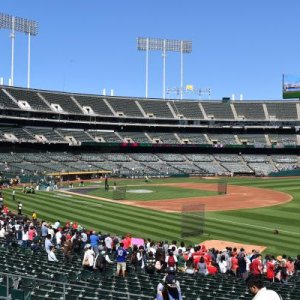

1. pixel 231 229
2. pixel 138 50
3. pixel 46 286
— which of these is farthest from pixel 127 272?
pixel 138 50

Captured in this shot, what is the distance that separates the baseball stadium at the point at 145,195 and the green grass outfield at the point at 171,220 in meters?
0.15

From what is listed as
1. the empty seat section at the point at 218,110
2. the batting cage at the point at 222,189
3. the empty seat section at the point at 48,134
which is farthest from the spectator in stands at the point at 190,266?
the empty seat section at the point at 218,110

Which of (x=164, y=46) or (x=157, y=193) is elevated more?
(x=164, y=46)

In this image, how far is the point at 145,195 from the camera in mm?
55500

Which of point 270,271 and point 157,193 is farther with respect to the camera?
point 157,193

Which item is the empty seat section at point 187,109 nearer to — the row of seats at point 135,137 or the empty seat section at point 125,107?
the row of seats at point 135,137

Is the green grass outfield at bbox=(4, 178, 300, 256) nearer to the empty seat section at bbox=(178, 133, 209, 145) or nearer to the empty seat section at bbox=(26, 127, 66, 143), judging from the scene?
the empty seat section at bbox=(26, 127, 66, 143)

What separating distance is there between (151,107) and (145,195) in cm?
5197

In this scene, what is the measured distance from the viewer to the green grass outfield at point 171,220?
31859 millimetres

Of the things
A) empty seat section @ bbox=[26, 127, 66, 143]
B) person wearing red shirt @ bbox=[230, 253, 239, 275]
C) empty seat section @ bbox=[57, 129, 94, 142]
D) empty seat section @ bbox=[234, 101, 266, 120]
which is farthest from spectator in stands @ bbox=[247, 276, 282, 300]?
empty seat section @ bbox=[234, 101, 266, 120]

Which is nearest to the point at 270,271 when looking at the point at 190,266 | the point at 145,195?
the point at 190,266

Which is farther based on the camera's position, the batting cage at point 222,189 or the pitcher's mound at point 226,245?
the batting cage at point 222,189

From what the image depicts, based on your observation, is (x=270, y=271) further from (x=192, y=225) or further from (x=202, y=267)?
(x=192, y=225)

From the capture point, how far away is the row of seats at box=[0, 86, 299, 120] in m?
92.8
